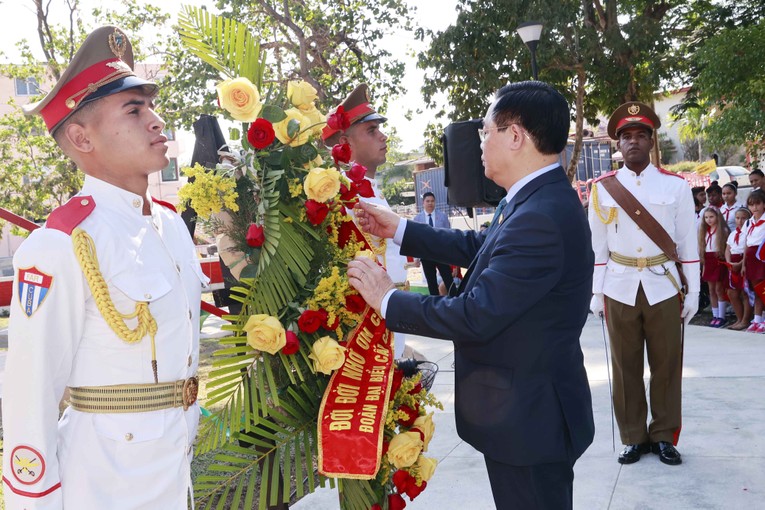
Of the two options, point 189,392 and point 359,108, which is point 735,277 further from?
point 189,392

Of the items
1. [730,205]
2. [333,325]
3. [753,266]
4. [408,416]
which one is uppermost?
[730,205]

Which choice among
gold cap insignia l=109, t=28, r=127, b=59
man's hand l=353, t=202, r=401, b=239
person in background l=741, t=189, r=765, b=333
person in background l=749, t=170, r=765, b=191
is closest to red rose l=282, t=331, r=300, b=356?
man's hand l=353, t=202, r=401, b=239

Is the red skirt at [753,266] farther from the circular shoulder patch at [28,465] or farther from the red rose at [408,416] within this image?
the circular shoulder patch at [28,465]

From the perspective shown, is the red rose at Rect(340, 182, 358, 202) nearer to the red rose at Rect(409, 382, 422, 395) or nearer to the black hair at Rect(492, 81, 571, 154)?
the black hair at Rect(492, 81, 571, 154)

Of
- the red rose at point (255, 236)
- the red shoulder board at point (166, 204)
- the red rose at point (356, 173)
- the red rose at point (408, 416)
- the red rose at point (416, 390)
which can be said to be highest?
the red rose at point (356, 173)

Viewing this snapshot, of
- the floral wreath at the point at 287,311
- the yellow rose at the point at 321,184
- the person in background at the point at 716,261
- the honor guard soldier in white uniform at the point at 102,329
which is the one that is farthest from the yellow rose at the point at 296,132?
the person in background at the point at 716,261

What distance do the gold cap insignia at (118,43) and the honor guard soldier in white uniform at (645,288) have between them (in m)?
3.34

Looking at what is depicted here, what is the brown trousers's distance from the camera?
4531 mm

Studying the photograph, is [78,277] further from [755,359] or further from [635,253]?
[755,359]

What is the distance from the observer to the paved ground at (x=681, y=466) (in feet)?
12.8

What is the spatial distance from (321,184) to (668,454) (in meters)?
3.18

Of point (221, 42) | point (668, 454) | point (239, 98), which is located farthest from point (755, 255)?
point (239, 98)

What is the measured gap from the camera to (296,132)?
2.42m

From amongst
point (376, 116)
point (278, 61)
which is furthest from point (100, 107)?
point (278, 61)
